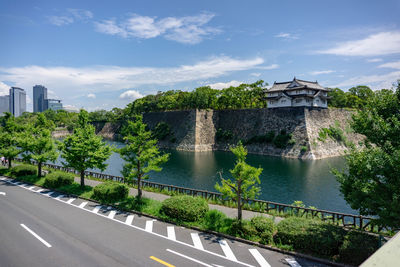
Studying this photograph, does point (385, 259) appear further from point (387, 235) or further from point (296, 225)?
point (387, 235)

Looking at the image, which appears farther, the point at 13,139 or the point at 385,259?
the point at 13,139

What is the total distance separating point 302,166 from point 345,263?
104 feet

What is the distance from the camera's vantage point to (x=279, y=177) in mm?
32969

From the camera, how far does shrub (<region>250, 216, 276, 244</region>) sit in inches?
464

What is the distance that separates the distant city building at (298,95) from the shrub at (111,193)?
4531 cm

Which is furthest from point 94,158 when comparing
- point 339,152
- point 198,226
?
point 339,152

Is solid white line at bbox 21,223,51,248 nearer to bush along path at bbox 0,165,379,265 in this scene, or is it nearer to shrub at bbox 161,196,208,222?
bush along path at bbox 0,165,379,265

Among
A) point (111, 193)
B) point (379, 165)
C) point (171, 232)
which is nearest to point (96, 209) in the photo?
point (111, 193)

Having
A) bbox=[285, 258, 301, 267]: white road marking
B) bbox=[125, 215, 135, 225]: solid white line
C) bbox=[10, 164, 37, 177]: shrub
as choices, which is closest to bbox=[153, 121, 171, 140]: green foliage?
bbox=[10, 164, 37, 177]: shrub

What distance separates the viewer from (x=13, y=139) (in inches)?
1164

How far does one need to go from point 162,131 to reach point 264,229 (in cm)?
5755

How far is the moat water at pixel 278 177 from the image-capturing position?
2477 centimetres

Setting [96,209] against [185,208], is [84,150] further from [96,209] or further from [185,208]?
[185,208]

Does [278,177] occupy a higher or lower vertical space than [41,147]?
lower
